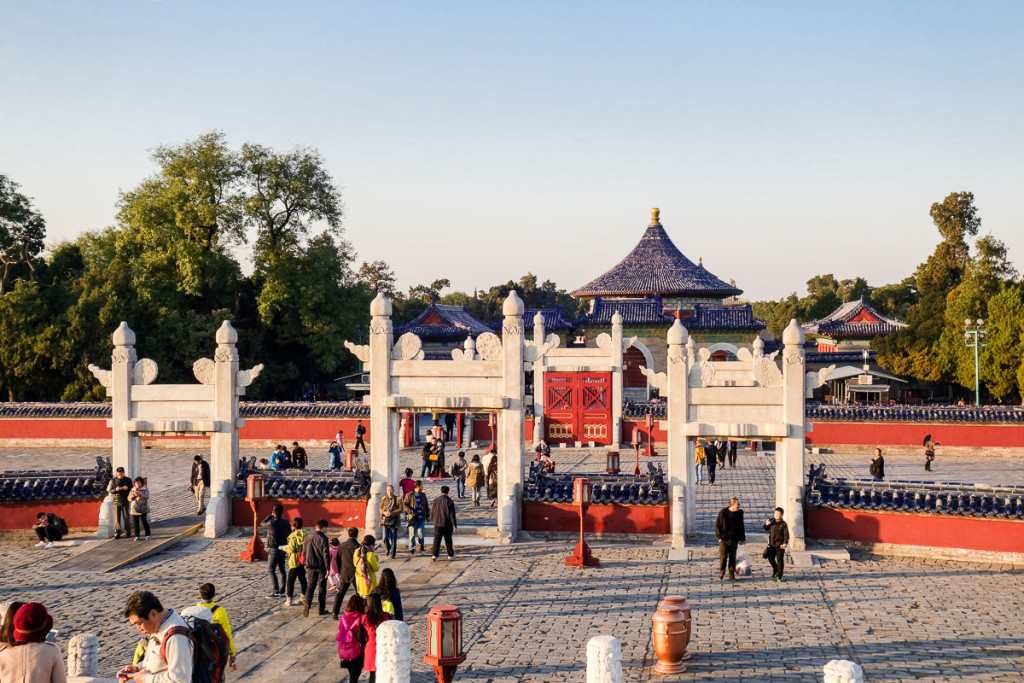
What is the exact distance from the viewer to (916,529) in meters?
16.9

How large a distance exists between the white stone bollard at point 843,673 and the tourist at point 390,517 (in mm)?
9711

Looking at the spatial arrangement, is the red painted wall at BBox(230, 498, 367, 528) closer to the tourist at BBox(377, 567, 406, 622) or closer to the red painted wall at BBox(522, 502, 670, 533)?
the red painted wall at BBox(522, 502, 670, 533)

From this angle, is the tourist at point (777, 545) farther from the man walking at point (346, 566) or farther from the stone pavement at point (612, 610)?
the man walking at point (346, 566)

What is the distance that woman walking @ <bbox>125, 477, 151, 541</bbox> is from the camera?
18281mm

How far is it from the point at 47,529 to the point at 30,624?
1305cm

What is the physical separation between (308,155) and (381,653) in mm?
38200

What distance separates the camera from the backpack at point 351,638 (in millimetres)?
10102

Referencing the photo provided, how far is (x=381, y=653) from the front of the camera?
9.53m

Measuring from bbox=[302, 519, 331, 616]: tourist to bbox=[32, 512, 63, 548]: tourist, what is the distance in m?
7.75

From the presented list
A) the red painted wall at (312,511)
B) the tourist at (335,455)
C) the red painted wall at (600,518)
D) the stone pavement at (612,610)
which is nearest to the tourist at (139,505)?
the stone pavement at (612,610)

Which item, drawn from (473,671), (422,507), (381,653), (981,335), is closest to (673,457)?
(422,507)

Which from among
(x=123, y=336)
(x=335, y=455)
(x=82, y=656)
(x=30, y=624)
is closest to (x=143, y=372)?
(x=123, y=336)

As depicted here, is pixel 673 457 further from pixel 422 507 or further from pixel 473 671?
pixel 473 671

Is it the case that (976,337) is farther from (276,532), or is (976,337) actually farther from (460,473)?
(276,532)
